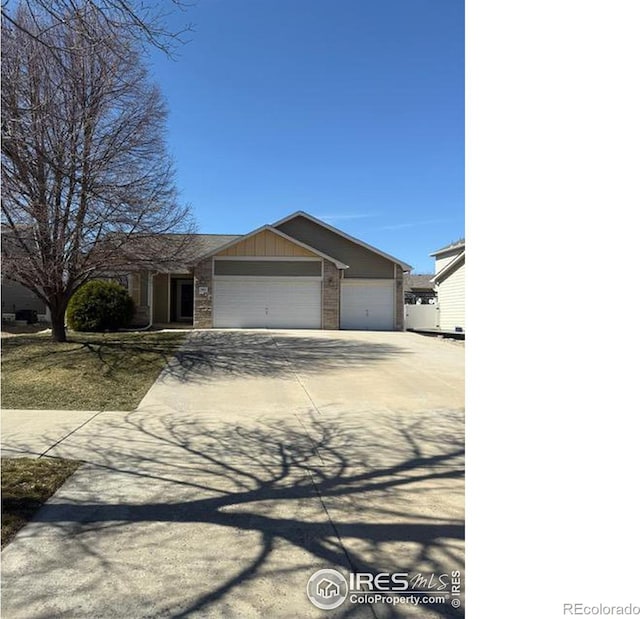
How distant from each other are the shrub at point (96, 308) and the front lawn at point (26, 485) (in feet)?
46.6

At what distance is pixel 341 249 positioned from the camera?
76.7 ft

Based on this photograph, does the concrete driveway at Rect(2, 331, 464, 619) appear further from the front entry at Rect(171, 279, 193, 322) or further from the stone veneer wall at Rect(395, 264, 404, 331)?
the front entry at Rect(171, 279, 193, 322)

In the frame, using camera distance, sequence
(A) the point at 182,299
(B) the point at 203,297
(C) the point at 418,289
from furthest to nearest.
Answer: (C) the point at 418,289 < (A) the point at 182,299 < (B) the point at 203,297

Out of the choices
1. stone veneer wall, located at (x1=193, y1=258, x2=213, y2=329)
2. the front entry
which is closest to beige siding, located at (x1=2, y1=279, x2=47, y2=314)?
the front entry

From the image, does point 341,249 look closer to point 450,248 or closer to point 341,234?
point 341,234

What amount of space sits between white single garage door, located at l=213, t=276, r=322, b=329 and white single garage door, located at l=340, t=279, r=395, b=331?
2.17 meters

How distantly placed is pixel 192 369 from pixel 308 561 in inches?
313

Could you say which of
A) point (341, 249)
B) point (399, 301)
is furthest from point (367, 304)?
point (341, 249)

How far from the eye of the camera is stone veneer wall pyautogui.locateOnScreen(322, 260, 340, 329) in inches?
822

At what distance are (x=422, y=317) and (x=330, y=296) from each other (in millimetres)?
8509

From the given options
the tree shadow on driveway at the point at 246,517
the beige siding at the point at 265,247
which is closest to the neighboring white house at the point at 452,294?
the beige siding at the point at 265,247
